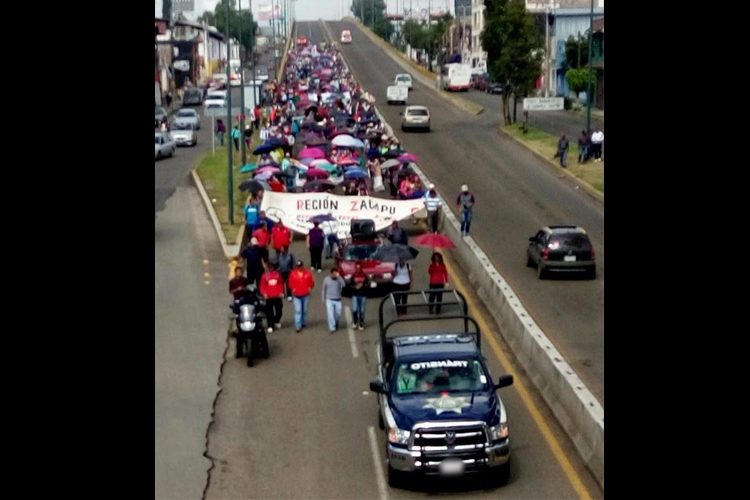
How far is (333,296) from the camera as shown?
841 inches

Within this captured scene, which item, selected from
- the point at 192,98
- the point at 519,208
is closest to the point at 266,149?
the point at 519,208

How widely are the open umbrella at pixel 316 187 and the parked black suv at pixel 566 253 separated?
8.10 meters

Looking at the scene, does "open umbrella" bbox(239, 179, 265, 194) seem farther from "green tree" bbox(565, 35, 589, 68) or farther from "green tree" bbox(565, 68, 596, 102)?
"green tree" bbox(565, 35, 589, 68)

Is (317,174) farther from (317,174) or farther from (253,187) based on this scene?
(253,187)

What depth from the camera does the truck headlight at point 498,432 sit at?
1373 cm

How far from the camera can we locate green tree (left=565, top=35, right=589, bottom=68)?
5962cm

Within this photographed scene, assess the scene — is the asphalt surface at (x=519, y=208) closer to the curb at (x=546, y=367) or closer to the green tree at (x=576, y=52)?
the curb at (x=546, y=367)

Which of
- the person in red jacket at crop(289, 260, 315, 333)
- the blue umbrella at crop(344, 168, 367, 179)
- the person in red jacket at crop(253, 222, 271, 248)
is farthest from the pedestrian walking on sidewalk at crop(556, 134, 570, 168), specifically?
the person in red jacket at crop(289, 260, 315, 333)

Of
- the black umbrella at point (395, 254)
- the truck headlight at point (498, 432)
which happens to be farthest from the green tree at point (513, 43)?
the truck headlight at point (498, 432)

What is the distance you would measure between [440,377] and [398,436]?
1.10m

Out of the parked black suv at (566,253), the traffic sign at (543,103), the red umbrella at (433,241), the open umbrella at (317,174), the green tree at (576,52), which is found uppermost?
the green tree at (576,52)
